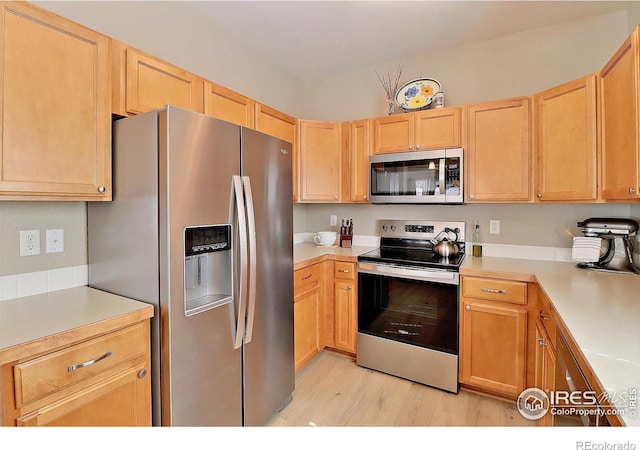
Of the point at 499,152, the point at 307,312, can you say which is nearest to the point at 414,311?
the point at 307,312

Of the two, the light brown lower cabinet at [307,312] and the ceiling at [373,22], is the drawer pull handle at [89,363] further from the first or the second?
the ceiling at [373,22]

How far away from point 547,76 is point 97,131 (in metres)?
3.00

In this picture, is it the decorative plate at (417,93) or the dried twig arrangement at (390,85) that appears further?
the dried twig arrangement at (390,85)

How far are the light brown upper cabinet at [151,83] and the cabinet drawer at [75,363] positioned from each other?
105cm

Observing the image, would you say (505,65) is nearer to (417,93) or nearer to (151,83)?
(417,93)

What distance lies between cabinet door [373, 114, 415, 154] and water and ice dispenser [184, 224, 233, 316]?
166cm

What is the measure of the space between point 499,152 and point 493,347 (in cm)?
136

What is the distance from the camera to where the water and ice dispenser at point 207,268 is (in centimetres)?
142

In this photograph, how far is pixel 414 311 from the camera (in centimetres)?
232

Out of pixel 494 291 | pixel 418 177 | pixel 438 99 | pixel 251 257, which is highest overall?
pixel 438 99

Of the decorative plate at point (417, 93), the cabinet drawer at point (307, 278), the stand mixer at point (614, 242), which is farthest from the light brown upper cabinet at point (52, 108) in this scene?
Result: the stand mixer at point (614, 242)

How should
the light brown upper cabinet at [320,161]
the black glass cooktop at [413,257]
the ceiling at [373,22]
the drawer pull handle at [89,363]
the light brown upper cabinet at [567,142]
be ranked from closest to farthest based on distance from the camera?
the drawer pull handle at [89,363] → the light brown upper cabinet at [567,142] → the ceiling at [373,22] → the black glass cooktop at [413,257] → the light brown upper cabinet at [320,161]

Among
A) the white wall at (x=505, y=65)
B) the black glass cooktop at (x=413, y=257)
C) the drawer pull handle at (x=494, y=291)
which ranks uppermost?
the white wall at (x=505, y=65)

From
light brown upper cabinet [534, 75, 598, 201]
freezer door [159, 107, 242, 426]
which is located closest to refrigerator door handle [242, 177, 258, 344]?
freezer door [159, 107, 242, 426]
